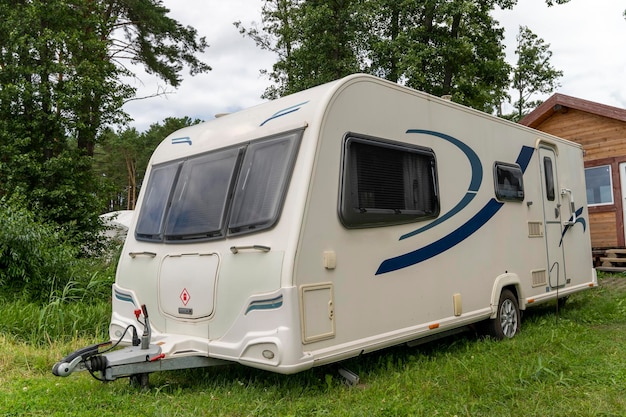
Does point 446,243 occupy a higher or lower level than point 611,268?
higher

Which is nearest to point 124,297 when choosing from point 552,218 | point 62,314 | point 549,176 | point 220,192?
point 220,192

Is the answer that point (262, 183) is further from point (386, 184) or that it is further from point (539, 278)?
point (539, 278)

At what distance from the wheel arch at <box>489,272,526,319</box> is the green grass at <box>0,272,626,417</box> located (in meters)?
0.43

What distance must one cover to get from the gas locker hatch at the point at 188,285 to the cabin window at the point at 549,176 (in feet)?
16.9

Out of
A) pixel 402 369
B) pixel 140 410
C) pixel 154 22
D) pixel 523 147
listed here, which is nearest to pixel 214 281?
pixel 140 410

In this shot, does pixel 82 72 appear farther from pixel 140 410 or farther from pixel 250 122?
pixel 140 410

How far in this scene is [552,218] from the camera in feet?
25.1

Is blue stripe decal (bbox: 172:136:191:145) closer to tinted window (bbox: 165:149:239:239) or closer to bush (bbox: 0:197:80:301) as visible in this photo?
tinted window (bbox: 165:149:239:239)

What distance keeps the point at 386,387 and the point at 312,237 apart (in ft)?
4.65

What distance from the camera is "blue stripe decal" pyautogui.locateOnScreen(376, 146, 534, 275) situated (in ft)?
16.3

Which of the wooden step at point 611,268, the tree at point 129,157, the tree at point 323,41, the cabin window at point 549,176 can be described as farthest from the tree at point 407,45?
the tree at point 129,157

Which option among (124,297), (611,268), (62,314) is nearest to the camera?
(124,297)

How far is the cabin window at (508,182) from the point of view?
6.56 m

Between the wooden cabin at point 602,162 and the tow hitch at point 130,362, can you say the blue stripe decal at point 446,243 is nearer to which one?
the tow hitch at point 130,362
